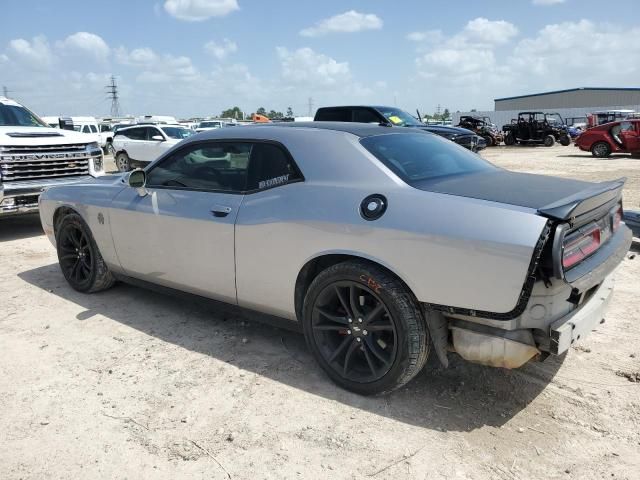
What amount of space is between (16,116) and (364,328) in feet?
27.2

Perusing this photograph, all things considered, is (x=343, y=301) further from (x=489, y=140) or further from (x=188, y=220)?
(x=489, y=140)

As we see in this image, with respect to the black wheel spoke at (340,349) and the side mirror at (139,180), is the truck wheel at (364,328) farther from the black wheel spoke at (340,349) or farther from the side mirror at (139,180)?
the side mirror at (139,180)

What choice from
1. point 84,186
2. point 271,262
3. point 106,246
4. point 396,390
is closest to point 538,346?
point 396,390

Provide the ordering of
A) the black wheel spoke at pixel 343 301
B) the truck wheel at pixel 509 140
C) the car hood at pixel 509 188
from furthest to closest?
the truck wheel at pixel 509 140 → the black wheel spoke at pixel 343 301 → the car hood at pixel 509 188

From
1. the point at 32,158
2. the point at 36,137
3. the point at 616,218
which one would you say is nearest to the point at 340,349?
the point at 616,218

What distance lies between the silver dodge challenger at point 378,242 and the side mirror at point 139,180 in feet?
0.04

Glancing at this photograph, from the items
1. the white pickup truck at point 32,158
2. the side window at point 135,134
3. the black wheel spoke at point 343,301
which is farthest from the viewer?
the side window at point 135,134

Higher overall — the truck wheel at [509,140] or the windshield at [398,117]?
the windshield at [398,117]

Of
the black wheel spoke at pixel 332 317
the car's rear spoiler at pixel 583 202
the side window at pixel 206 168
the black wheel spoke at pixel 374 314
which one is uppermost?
the side window at pixel 206 168

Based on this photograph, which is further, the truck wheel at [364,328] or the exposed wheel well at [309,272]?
the exposed wheel well at [309,272]

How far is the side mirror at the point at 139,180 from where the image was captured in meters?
4.02

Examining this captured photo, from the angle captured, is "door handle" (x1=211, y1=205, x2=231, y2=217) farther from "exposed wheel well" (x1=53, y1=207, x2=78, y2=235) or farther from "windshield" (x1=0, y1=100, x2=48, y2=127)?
"windshield" (x1=0, y1=100, x2=48, y2=127)

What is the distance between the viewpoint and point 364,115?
44.2ft

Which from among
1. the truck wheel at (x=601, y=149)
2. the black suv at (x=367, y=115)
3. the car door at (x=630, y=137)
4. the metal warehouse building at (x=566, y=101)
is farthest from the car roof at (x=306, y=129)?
the metal warehouse building at (x=566, y=101)
